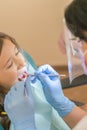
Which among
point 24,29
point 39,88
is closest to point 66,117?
point 39,88

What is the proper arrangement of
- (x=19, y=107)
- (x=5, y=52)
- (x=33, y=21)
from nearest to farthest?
1. (x=19, y=107)
2. (x=5, y=52)
3. (x=33, y=21)

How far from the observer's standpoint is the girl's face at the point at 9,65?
1257 millimetres

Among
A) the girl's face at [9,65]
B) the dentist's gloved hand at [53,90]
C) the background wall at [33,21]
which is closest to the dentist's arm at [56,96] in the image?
the dentist's gloved hand at [53,90]

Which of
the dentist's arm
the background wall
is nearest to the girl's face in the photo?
the dentist's arm

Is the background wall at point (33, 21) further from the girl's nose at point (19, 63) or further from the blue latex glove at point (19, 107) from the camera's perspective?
the blue latex glove at point (19, 107)

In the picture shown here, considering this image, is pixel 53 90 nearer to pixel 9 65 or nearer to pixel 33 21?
pixel 9 65

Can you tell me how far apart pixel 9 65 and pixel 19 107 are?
0.73 feet

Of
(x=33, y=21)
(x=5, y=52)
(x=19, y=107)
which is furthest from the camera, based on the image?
(x=33, y=21)

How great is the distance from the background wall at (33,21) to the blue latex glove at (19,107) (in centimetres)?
189

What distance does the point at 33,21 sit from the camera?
3031 mm

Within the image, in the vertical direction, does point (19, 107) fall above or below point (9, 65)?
below

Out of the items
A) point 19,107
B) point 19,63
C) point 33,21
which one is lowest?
point 33,21

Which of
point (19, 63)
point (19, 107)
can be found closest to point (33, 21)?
point (19, 63)

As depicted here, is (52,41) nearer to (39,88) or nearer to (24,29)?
(24,29)
